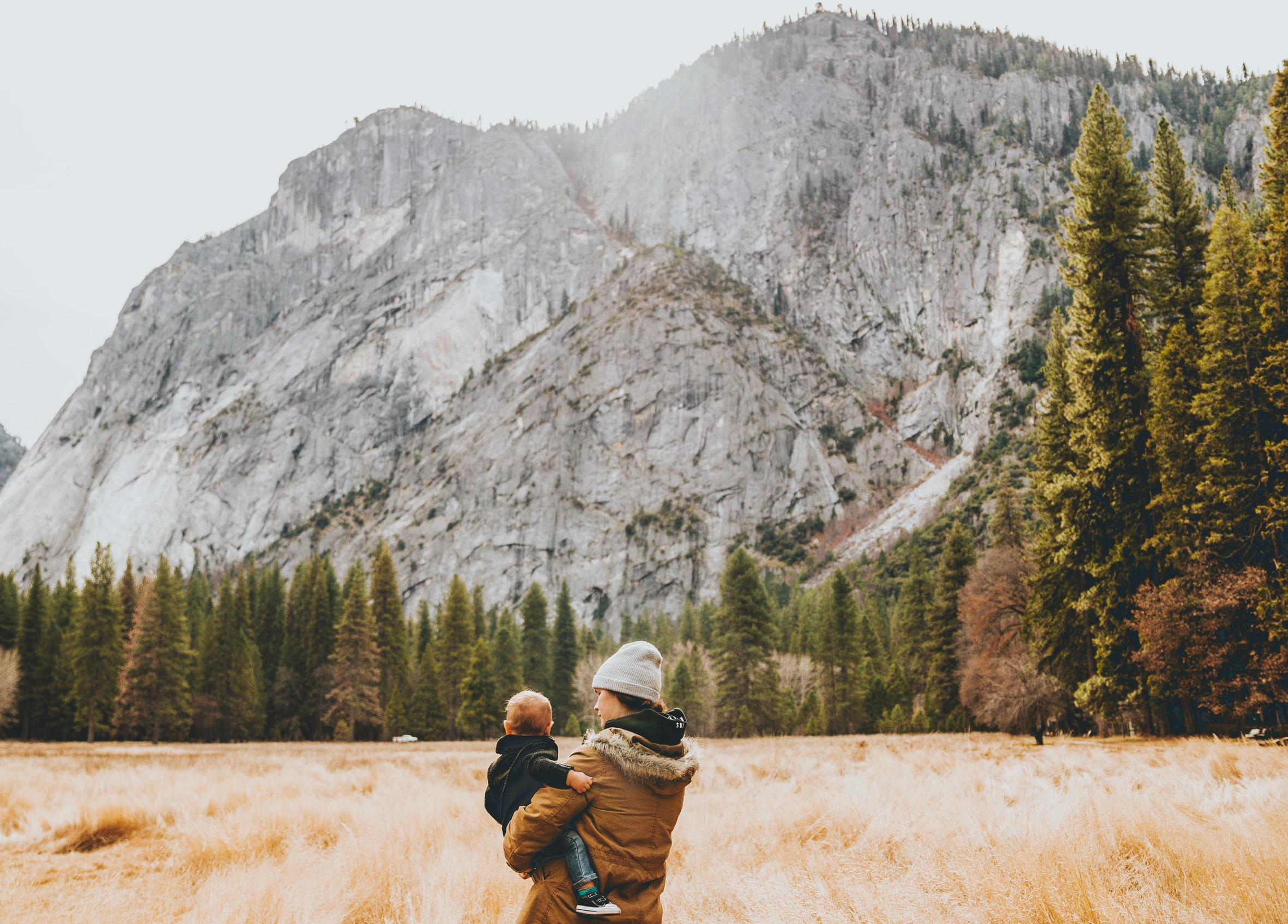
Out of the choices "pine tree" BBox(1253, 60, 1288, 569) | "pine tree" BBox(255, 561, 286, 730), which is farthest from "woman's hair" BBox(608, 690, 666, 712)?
"pine tree" BBox(255, 561, 286, 730)

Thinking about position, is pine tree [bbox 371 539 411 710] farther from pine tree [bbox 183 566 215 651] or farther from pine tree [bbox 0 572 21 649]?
pine tree [bbox 0 572 21 649]

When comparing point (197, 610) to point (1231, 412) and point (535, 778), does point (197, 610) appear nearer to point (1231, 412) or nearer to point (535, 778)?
point (1231, 412)

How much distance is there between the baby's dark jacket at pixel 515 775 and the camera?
346 centimetres

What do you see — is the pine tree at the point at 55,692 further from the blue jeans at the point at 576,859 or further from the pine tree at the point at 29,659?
the blue jeans at the point at 576,859

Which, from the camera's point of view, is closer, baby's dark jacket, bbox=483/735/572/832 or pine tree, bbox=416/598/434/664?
baby's dark jacket, bbox=483/735/572/832

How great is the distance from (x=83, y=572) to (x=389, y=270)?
9529 cm

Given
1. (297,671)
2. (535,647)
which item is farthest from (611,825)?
(297,671)

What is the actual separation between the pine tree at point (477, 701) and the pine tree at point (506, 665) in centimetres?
181

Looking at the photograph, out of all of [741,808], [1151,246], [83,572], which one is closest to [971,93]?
[1151,246]

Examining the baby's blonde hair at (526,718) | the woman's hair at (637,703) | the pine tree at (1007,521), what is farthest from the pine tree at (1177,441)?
the pine tree at (1007,521)

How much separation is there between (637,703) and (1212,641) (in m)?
18.7

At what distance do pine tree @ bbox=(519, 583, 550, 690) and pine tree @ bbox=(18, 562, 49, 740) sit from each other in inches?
1353

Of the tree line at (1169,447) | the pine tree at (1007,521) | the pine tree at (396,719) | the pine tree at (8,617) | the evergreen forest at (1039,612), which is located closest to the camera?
the tree line at (1169,447)

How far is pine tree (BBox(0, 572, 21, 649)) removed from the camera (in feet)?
181
